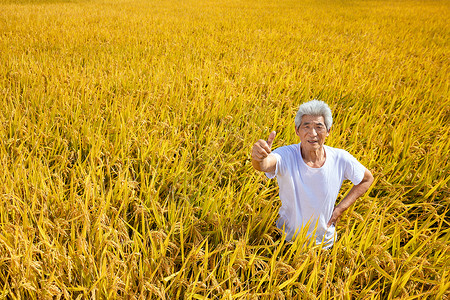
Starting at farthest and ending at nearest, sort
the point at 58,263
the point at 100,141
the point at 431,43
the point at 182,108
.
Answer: the point at 431,43 → the point at 182,108 → the point at 100,141 → the point at 58,263

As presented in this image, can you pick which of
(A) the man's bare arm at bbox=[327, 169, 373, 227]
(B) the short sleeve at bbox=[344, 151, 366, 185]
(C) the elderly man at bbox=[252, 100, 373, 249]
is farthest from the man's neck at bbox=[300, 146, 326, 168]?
(A) the man's bare arm at bbox=[327, 169, 373, 227]

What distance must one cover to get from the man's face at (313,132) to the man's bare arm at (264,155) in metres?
0.17

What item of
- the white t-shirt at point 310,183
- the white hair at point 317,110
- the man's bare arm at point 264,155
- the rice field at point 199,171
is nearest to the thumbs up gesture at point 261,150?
the man's bare arm at point 264,155

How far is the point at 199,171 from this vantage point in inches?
79.8

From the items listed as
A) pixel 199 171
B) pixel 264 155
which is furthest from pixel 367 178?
pixel 199 171

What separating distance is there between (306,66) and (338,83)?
0.92 metres

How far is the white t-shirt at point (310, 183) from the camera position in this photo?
52.1 inches

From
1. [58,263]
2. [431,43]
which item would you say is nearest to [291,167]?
[58,263]

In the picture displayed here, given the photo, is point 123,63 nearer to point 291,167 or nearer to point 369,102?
point 369,102

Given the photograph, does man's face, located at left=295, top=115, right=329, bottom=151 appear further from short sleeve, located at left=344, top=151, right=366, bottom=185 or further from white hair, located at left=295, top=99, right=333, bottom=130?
short sleeve, located at left=344, top=151, right=366, bottom=185

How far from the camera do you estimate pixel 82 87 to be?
2.90m

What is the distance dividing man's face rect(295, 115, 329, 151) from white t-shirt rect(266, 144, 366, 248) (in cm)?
9

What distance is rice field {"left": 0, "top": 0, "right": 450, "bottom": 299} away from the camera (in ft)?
3.99

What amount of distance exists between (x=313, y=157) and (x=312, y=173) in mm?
77
